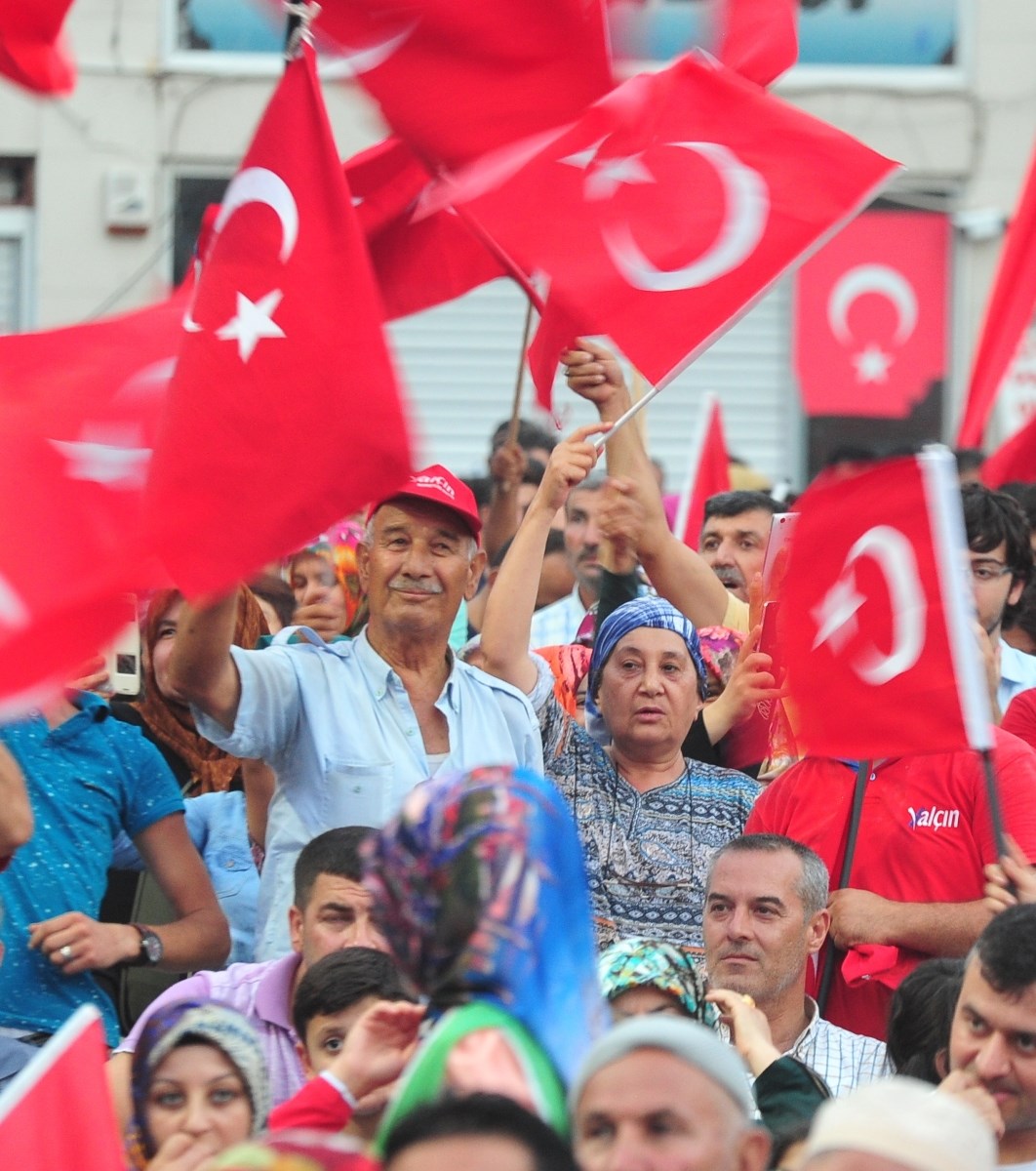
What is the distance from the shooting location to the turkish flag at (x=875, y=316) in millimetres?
12766

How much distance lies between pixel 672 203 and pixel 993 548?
1.45 m

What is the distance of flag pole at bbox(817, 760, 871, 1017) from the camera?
210 inches

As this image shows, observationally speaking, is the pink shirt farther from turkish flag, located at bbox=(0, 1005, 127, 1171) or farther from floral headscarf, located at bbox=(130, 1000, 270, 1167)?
turkish flag, located at bbox=(0, 1005, 127, 1171)

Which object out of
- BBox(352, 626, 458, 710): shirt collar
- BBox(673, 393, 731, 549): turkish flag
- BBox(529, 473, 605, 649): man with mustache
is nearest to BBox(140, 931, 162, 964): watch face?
BBox(352, 626, 458, 710): shirt collar

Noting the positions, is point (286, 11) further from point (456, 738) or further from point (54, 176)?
point (54, 176)

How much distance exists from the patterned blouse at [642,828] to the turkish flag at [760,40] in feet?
5.63

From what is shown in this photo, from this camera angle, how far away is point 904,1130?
3.09 meters

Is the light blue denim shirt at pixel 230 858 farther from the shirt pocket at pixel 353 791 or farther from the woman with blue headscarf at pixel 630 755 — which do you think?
the woman with blue headscarf at pixel 630 755

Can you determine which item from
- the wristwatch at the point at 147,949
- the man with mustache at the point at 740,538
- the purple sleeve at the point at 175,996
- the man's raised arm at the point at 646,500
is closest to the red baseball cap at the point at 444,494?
the man's raised arm at the point at 646,500

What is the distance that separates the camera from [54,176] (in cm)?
1264

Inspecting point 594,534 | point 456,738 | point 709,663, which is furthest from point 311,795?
point 594,534

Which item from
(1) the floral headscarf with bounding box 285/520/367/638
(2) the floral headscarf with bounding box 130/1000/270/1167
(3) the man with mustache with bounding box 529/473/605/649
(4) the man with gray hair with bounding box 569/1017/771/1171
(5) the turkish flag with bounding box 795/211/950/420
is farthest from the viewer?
(5) the turkish flag with bounding box 795/211/950/420

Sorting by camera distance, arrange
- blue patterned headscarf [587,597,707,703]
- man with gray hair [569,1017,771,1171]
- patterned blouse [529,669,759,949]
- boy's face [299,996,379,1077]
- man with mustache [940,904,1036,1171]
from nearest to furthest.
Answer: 1. man with gray hair [569,1017,771,1171]
2. man with mustache [940,904,1036,1171]
3. boy's face [299,996,379,1077]
4. patterned blouse [529,669,759,949]
5. blue patterned headscarf [587,597,707,703]

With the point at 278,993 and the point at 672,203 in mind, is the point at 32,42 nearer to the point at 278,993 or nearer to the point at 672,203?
the point at 672,203
